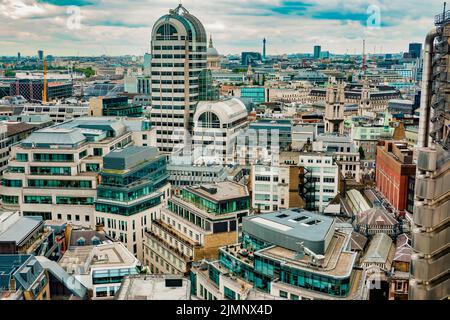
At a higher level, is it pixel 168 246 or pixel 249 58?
pixel 249 58

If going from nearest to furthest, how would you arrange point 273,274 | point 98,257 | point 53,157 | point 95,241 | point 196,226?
point 273,274, point 98,257, point 95,241, point 196,226, point 53,157

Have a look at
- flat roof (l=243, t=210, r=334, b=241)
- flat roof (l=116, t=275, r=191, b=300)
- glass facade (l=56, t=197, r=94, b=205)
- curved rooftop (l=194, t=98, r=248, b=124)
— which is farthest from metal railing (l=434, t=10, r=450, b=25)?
curved rooftop (l=194, t=98, r=248, b=124)

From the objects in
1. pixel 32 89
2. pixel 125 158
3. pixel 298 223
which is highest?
pixel 32 89

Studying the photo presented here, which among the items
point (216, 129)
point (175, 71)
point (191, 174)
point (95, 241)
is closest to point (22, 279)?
point (95, 241)

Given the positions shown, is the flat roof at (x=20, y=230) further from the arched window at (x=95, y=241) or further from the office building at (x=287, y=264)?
the office building at (x=287, y=264)

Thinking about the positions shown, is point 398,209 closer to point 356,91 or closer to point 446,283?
point 446,283

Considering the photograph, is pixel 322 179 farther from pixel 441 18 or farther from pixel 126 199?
pixel 441 18
